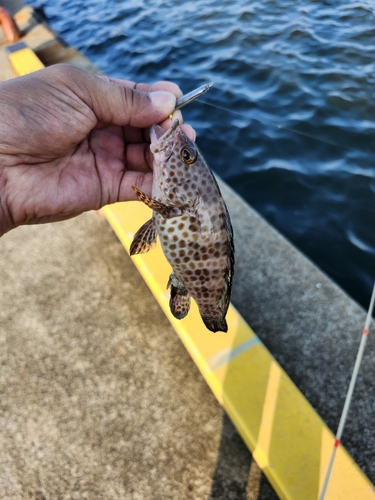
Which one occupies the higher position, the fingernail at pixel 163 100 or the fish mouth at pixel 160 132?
the fingernail at pixel 163 100

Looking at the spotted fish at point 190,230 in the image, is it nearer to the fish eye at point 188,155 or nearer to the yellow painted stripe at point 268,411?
the fish eye at point 188,155

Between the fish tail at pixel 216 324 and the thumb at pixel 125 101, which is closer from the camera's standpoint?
the fish tail at pixel 216 324

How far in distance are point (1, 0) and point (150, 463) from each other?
1567 cm

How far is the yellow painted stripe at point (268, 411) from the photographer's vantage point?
332cm

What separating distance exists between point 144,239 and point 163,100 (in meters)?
1.06

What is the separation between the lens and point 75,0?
638 inches

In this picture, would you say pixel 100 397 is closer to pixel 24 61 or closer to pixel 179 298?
pixel 179 298

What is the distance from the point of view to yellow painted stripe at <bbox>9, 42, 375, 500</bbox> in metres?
3.32

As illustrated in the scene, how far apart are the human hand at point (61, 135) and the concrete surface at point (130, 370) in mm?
1685

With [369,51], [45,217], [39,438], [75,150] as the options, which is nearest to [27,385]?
[39,438]

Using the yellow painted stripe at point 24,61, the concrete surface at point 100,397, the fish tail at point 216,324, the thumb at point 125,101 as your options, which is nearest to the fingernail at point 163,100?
the thumb at point 125,101

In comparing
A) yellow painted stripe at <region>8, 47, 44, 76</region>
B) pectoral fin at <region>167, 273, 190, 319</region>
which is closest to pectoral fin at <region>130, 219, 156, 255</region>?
pectoral fin at <region>167, 273, 190, 319</region>

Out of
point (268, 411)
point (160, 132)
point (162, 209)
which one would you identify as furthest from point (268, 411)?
point (160, 132)

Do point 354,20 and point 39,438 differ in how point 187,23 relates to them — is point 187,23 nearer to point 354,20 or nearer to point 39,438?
point 354,20
